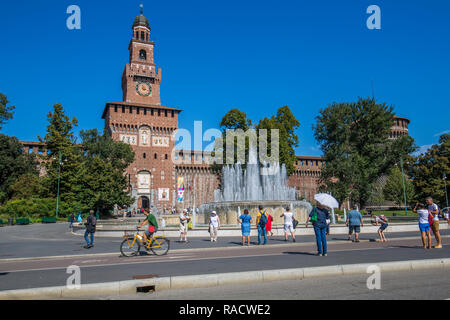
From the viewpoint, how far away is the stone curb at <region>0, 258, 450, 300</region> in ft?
16.6

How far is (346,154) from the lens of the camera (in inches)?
1416

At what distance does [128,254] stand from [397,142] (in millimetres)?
32837

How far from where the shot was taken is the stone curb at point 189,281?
5.05 meters

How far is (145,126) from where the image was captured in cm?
5534

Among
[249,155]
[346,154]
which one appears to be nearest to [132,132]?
[249,155]

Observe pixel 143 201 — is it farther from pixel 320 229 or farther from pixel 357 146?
pixel 320 229

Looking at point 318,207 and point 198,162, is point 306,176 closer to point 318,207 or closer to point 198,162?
point 198,162

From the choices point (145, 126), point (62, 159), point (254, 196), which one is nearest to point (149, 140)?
point (145, 126)

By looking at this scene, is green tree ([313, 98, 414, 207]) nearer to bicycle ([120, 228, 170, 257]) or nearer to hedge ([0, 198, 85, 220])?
bicycle ([120, 228, 170, 257])

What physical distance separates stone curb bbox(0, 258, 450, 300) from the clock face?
181ft

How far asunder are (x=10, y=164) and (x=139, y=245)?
4629cm

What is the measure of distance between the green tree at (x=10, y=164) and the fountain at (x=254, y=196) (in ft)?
106

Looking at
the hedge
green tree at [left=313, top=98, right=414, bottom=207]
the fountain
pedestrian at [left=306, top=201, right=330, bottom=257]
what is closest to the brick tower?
the hedge

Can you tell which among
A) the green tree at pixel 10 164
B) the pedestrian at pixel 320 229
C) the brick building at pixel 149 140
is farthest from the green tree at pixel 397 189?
the green tree at pixel 10 164
